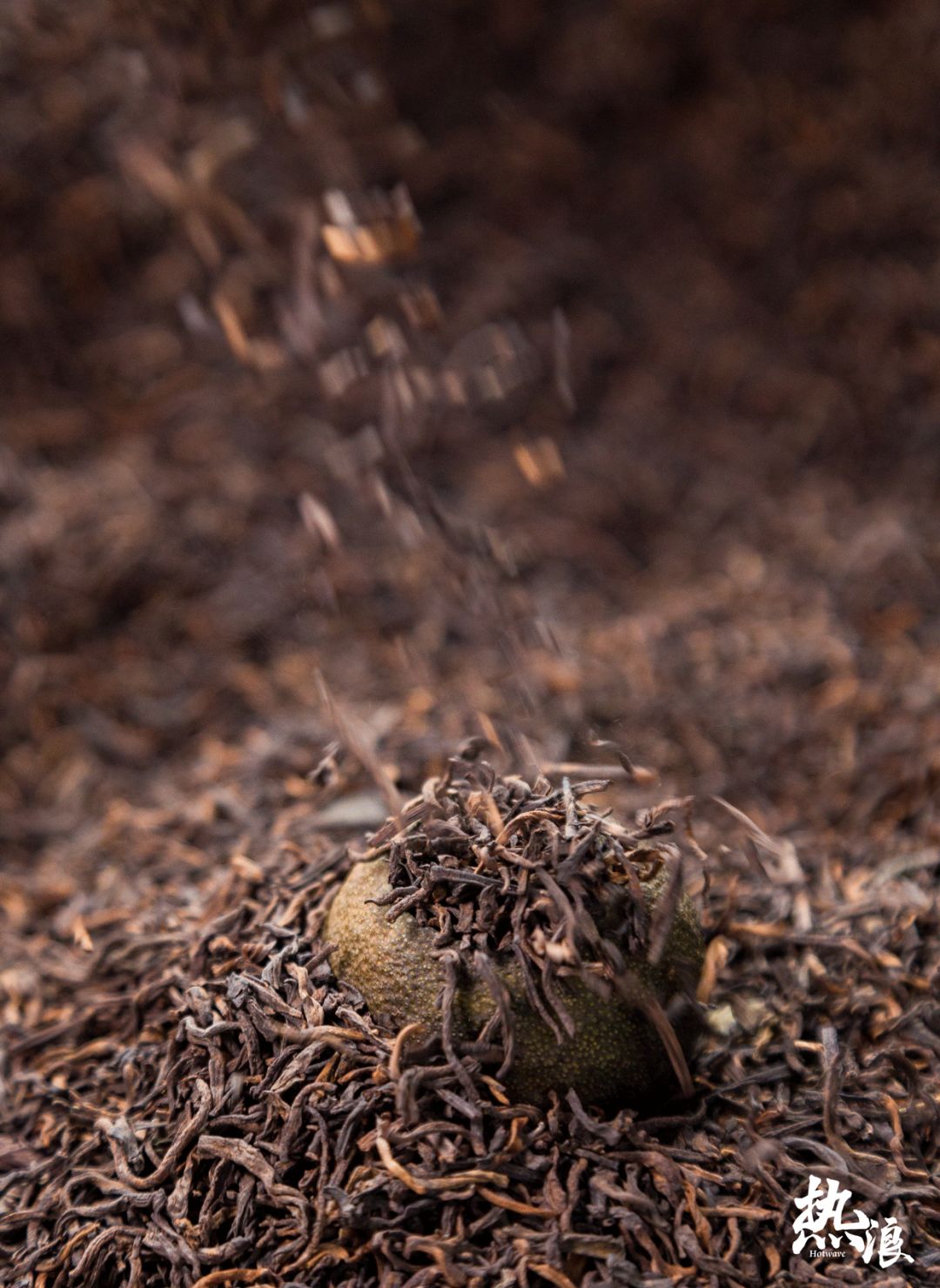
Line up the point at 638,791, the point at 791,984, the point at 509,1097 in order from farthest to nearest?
the point at 638,791 → the point at 791,984 → the point at 509,1097

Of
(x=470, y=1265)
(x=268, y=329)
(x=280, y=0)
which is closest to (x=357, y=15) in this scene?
(x=280, y=0)

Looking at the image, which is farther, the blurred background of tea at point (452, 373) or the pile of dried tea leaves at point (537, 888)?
the blurred background of tea at point (452, 373)

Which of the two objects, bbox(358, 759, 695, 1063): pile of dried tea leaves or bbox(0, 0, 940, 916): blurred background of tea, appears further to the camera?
bbox(0, 0, 940, 916): blurred background of tea

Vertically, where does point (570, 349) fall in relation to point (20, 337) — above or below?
below

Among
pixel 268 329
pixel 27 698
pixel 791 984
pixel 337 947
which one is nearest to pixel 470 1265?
pixel 337 947

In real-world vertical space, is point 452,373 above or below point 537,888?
below

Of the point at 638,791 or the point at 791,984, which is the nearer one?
the point at 791,984

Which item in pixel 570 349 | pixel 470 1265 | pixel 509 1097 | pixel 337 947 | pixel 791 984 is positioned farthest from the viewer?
pixel 570 349

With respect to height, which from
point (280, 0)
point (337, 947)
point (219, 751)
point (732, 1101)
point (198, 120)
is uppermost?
point (280, 0)

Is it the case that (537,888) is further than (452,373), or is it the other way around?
(452,373)

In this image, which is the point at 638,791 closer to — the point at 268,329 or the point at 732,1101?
the point at 732,1101
